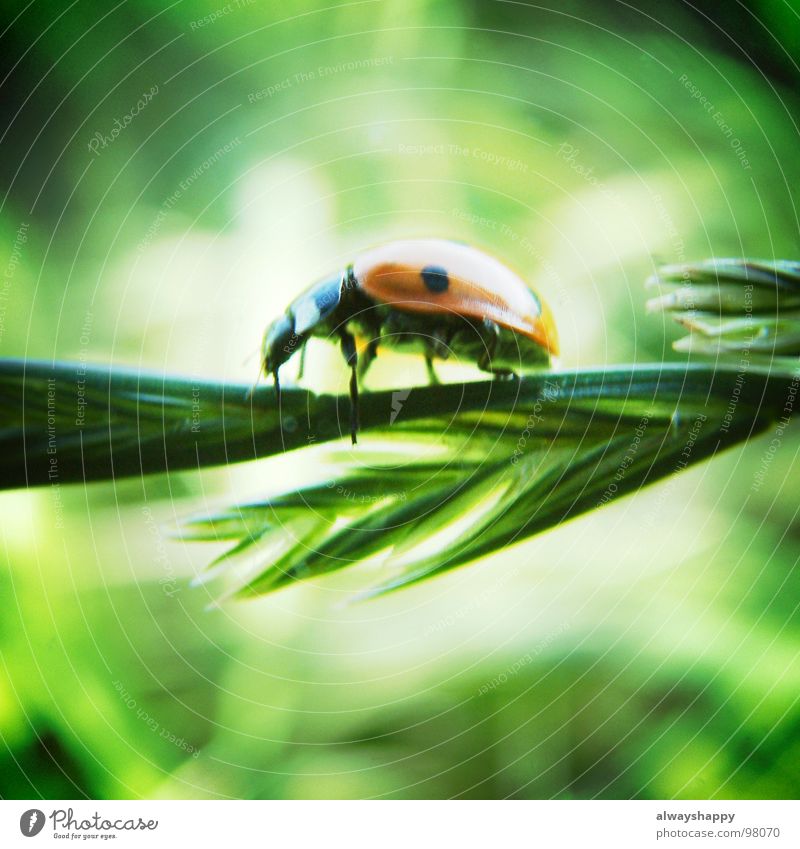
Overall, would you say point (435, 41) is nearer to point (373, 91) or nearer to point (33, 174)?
point (373, 91)

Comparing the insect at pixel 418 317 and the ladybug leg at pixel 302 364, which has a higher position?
the insect at pixel 418 317

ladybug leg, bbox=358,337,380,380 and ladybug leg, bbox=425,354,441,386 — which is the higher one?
ladybug leg, bbox=358,337,380,380

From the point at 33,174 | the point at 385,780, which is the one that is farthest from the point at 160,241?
the point at 385,780

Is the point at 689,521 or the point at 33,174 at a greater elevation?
A: the point at 33,174

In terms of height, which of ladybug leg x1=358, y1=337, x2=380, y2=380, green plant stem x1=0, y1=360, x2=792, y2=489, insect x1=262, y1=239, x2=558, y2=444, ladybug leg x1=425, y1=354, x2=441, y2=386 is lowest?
green plant stem x1=0, y1=360, x2=792, y2=489

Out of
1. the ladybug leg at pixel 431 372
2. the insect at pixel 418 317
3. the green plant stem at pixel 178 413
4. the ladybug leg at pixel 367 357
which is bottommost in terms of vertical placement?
the green plant stem at pixel 178 413
